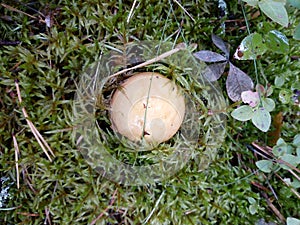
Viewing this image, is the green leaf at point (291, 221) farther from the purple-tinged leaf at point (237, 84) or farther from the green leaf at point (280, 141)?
the purple-tinged leaf at point (237, 84)

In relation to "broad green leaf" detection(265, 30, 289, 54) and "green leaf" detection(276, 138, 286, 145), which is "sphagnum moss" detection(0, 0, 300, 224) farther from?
"green leaf" detection(276, 138, 286, 145)

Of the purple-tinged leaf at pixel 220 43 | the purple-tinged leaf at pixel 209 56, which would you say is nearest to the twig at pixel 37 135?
the purple-tinged leaf at pixel 209 56

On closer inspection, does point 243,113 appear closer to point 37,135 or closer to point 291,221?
point 291,221

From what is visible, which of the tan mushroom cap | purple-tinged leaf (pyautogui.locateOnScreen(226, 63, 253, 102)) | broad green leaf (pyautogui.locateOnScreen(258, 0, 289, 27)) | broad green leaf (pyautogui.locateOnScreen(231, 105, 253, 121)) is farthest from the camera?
purple-tinged leaf (pyautogui.locateOnScreen(226, 63, 253, 102))

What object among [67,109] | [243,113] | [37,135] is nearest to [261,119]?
[243,113]

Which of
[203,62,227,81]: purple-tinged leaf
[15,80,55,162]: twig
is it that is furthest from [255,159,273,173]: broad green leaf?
[15,80,55,162]: twig
